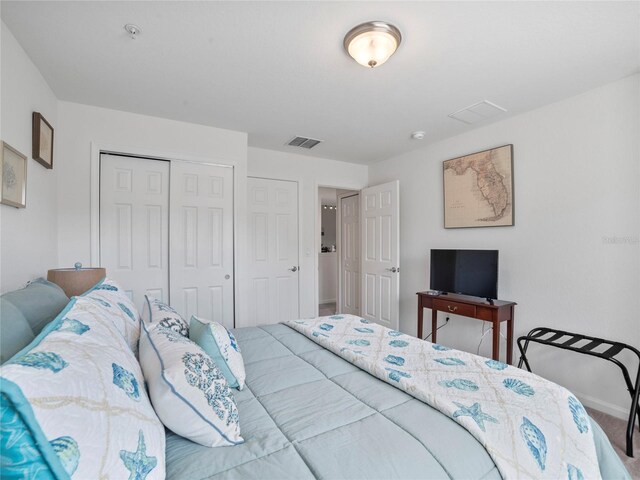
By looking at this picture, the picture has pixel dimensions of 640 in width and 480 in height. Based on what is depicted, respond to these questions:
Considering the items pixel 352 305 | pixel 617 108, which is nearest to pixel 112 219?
pixel 352 305

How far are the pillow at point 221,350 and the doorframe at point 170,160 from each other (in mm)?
1968

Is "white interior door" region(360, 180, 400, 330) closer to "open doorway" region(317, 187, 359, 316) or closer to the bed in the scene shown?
"open doorway" region(317, 187, 359, 316)

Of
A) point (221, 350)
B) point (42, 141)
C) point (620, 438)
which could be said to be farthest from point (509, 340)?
point (42, 141)

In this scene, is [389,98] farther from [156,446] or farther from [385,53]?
[156,446]

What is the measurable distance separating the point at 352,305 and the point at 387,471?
427 cm

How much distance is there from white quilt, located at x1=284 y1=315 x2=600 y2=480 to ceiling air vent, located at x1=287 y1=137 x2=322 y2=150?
2.53 metres

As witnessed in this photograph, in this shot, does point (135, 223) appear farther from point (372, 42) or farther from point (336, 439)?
point (336, 439)

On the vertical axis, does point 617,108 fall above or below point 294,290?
above

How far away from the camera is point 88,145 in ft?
8.87

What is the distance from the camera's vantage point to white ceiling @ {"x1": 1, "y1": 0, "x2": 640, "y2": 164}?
5.25 feet

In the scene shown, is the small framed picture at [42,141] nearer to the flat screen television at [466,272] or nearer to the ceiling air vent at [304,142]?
the ceiling air vent at [304,142]

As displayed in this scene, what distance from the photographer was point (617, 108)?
2.30 meters

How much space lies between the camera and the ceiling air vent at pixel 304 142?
3543mm

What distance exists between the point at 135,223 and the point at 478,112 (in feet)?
10.7
